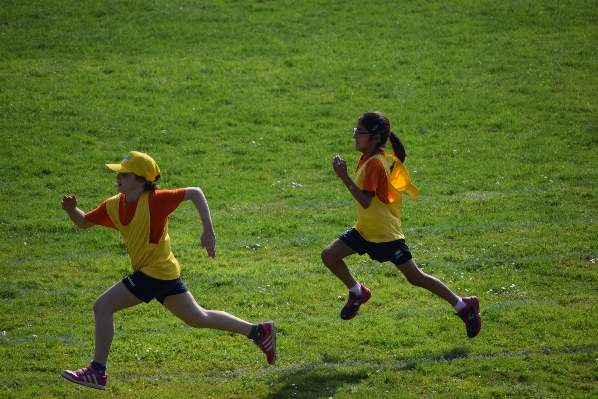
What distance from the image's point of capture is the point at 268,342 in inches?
247

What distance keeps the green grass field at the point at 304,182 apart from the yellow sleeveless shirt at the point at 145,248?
1.05m

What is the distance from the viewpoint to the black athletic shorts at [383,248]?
255 inches

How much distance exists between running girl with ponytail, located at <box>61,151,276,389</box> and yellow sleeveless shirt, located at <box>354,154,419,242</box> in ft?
5.03

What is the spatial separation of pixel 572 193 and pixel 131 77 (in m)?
9.06

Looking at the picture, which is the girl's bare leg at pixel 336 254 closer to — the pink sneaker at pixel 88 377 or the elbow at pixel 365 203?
the elbow at pixel 365 203

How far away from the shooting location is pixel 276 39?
17094mm

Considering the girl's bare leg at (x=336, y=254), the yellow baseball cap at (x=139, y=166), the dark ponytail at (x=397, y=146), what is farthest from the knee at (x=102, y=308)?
the dark ponytail at (x=397, y=146)

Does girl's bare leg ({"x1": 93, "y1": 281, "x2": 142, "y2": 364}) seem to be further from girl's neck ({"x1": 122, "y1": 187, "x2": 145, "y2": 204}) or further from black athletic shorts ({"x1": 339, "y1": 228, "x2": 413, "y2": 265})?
black athletic shorts ({"x1": 339, "y1": 228, "x2": 413, "y2": 265})

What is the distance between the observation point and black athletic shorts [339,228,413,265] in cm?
649

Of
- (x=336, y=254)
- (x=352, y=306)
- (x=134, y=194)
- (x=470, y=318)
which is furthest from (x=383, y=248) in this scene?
(x=134, y=194)

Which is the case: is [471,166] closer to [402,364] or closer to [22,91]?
[402,364]

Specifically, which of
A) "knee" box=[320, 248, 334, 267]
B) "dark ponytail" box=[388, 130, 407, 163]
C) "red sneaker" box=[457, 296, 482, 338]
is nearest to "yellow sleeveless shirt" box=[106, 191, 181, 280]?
"knee" box=[320, 248, 334, 267]

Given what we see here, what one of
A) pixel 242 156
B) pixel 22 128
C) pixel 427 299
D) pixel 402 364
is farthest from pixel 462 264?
pixel 22 128

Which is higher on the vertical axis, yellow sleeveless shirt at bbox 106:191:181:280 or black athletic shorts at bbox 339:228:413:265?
yellow sleeveless shirt at bbox 106:191:181:280
